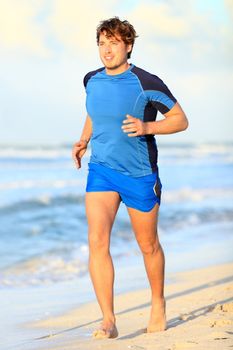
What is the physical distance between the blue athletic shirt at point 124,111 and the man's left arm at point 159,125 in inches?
1.9

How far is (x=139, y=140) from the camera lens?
489 centimetres

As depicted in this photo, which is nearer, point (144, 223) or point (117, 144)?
point (117, 144)

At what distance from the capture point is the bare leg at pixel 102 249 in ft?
15.9

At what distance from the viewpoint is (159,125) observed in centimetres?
483

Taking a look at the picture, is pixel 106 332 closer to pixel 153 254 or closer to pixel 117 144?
pixel 153 254

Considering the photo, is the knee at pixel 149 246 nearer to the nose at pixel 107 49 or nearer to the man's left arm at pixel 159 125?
the man's left arm at pixel 159 125

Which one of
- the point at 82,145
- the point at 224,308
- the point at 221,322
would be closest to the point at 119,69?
the point at 82,145

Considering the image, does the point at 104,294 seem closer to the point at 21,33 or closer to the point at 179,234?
the point at 179,234

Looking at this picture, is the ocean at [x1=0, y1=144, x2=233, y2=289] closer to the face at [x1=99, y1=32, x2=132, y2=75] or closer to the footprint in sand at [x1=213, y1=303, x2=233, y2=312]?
the footprint in sand at [x1=213, y1=303, x2=233, y2=312]

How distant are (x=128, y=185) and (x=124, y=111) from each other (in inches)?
15.8

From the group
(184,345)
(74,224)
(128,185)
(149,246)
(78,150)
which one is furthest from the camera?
(74,224)

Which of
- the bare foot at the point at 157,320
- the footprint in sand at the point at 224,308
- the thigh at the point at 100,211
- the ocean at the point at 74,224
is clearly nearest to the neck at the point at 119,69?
the thigh at the point at 100,211

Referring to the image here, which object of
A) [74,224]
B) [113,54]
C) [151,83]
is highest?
[113,54]

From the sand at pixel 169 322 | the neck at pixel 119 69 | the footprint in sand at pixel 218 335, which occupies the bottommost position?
the sand at pixel 169 322
